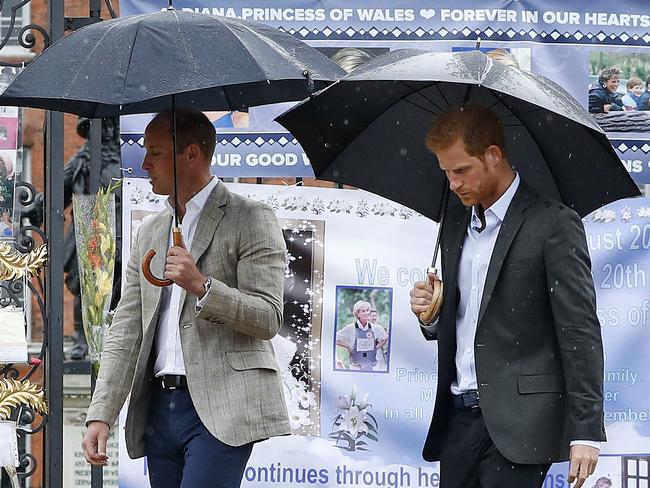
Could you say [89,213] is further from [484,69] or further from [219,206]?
[484,69]

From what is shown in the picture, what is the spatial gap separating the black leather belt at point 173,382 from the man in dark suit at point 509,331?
0.83 metres

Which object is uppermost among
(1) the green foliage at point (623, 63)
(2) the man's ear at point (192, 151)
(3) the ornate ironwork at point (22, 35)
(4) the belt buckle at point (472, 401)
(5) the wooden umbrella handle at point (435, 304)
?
(3) the ornate ironwork at point (22, 35)

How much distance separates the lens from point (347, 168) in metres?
4.63

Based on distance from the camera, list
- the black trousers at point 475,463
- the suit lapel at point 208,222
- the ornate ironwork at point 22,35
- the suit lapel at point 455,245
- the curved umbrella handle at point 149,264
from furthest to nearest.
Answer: the ornate ironwork at point 22,35 → the suit lapel at point 208,222 → the curved umbrella handle at point 149,264 → the suit lapel at point 455,245 → the black trousers at point 475,463

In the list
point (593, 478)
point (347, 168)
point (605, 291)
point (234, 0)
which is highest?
point (234, 0)

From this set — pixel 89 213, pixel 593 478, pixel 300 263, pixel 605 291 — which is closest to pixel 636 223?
pixel 605 291

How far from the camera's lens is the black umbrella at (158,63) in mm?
4086

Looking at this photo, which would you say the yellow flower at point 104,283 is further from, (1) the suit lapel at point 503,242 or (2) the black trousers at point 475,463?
(1) the suit lapel at point 503,242

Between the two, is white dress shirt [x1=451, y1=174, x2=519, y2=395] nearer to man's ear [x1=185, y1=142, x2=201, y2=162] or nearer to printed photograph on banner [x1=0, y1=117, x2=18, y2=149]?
man's ear [x1=185, y1=142, x2=201, y2=162]

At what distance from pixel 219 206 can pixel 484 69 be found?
1094 millimetres

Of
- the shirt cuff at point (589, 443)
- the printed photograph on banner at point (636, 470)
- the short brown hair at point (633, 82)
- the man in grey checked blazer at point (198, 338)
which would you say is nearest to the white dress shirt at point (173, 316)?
the man in grey checked blazer at point (198, 338)

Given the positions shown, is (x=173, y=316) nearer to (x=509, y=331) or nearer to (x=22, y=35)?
A: (x=509, y=331)

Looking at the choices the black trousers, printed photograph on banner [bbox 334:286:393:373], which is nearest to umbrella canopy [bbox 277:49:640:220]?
the black trousers

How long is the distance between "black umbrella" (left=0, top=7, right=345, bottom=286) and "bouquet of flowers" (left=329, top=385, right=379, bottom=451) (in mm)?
2309
